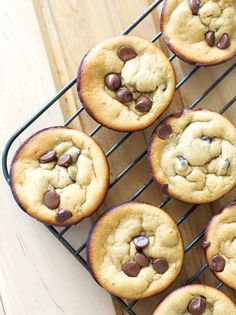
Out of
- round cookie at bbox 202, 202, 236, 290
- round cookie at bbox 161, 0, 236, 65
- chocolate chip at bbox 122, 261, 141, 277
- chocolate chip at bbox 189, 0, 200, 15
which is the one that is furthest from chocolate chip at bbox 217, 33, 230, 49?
chocolate chip at bbox 122, 261, 141, 277

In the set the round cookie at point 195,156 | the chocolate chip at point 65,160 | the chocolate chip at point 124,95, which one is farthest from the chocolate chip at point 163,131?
the chocolate chip at point 65,160

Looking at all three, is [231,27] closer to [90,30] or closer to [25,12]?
[90,30]

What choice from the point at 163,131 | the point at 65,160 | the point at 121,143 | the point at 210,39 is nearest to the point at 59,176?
the point at 65,160

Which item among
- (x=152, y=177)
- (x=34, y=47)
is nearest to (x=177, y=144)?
(x=152, y=177)

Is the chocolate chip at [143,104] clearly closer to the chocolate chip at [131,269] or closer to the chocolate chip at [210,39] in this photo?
the chocolate chip at [210,39]

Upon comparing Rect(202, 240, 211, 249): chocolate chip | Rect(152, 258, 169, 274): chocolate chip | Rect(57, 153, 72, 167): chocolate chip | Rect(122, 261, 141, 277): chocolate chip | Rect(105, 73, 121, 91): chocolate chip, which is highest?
Rect(105, 73, 121, 91): chocolate chip

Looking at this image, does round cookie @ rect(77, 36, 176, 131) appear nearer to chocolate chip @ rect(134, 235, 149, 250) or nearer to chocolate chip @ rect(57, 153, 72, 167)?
chocolate chip @ rect(57, 153, 72, 167)
